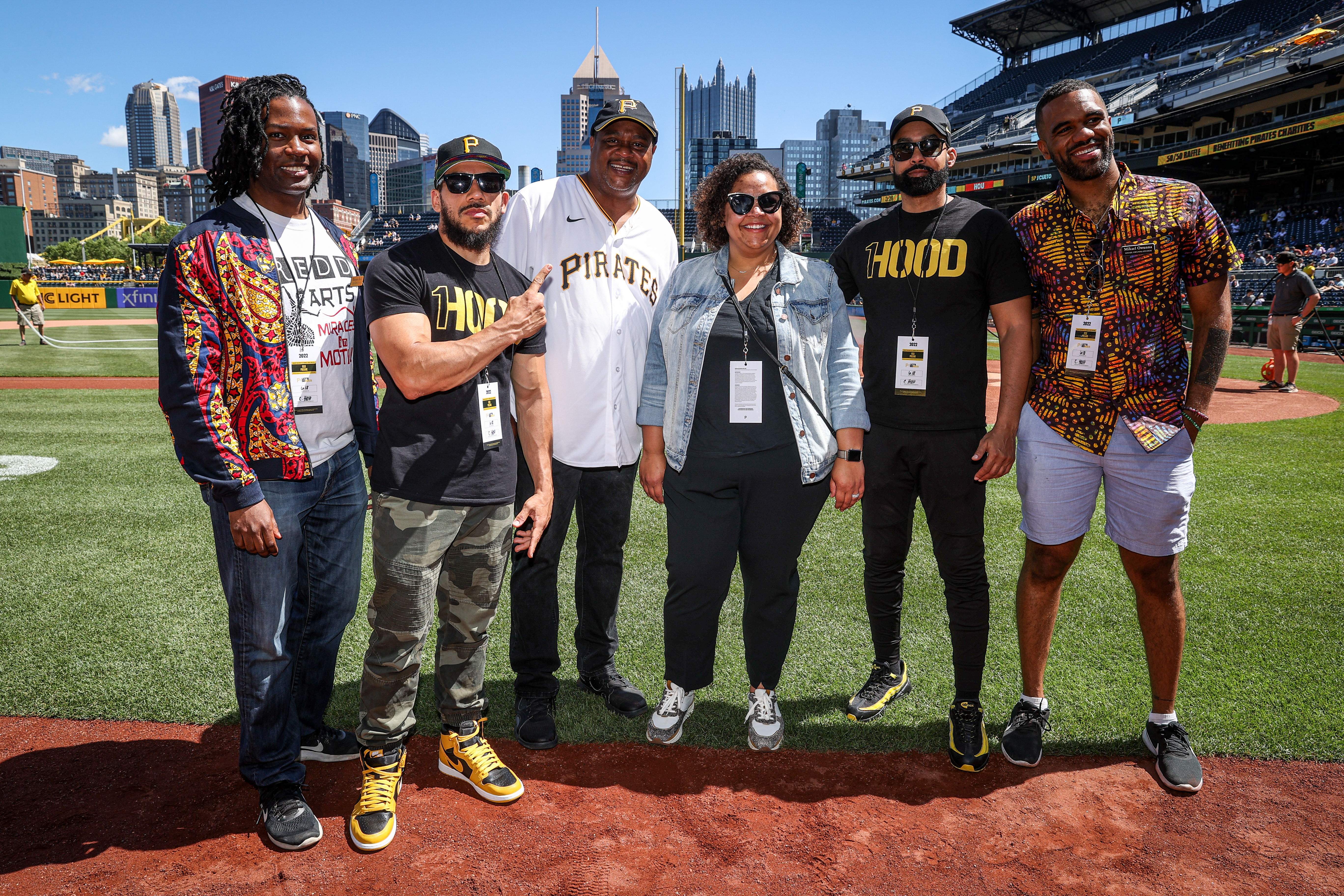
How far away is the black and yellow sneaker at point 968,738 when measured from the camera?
312 cm

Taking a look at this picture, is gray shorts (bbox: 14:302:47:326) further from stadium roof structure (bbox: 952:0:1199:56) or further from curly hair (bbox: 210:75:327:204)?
stadium roof structure (bbox: 952:0:1199:56)

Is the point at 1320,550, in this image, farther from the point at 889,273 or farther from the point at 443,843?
the point at 443,843

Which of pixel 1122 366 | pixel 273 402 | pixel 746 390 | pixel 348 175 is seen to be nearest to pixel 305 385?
pixel 273 402

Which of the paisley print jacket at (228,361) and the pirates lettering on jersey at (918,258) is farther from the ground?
the pirates lettering on jersey at (918,258)

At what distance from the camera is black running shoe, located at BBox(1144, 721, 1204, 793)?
117 inches

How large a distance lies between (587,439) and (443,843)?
161cm

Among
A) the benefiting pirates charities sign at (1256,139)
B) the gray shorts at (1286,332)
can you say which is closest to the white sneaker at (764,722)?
the gray shorts at (1286,332)

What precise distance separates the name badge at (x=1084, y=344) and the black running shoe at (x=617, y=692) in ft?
7.60

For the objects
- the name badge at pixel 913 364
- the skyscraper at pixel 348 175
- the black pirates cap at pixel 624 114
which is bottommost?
the name badge at pixel 913 364

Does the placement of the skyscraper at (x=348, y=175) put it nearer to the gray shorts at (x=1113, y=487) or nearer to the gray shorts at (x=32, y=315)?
the gray shorts at (x=32, y=315)

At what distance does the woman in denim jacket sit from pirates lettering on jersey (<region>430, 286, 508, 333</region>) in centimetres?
74

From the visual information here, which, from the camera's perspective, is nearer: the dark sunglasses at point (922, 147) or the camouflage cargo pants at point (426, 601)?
the camouflage cargo pants at point (426, 601)

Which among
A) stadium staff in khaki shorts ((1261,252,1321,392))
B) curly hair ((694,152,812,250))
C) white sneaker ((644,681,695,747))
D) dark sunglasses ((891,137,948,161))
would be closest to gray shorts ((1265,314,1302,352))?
stadium staff in khaki shorts ((1261,252,1321,392))

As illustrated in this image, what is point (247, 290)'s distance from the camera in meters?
2.50
